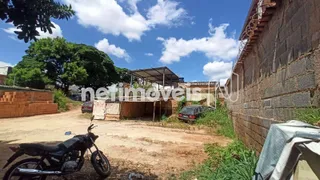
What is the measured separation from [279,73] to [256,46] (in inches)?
65.5

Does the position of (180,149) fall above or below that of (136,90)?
below

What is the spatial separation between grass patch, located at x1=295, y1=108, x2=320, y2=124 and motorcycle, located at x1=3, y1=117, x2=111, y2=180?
10.9 feet

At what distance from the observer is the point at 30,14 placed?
12.5ft

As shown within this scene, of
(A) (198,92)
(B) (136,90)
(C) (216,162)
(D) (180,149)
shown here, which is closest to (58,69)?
(B) (136,90)

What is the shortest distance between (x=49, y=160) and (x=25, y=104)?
16.1 m

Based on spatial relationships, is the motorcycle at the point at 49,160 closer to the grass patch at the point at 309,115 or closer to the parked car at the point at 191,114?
the grass patch at the point at 309,115

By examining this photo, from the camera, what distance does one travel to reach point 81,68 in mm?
29125

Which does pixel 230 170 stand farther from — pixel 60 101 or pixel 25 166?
pixel 60 101

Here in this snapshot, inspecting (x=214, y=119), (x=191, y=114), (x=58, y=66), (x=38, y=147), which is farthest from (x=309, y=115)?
(x=58, y=66)

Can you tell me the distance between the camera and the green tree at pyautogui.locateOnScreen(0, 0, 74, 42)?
371 cm

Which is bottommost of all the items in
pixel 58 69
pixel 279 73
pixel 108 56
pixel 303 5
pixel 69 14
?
pixel 279 73

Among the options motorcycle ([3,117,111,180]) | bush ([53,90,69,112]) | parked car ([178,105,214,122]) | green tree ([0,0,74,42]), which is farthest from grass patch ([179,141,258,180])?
bush ([53,90,69,112])

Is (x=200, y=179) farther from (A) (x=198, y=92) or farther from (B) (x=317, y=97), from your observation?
(A) (x=198, y=92)

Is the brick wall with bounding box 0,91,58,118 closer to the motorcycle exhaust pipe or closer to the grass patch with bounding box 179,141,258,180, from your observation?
the motorcycle exhaust pipe
